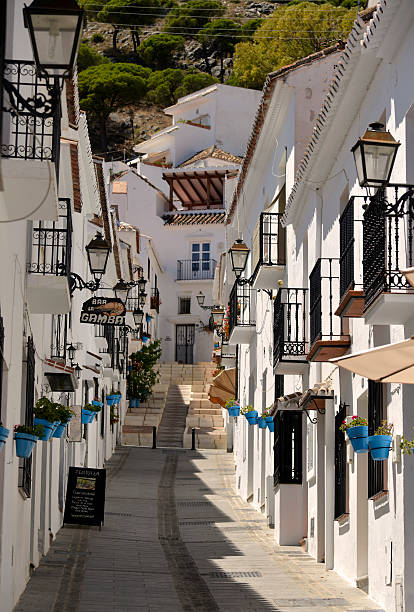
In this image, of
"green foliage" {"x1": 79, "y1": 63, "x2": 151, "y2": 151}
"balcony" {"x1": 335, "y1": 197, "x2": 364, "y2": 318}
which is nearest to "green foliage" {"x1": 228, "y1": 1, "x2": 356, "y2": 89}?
"green foliage" {"x1": 79, "y1": 63, "x2": 151, "y2": 151}

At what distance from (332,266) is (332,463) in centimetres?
295

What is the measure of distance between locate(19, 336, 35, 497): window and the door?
45131mm

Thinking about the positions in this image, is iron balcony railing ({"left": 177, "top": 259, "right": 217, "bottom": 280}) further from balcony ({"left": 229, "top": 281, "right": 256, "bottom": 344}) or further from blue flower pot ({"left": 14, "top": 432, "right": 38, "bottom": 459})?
blue flower pot ({"left": 14, "top": 432, "right": 38, "bottom": 459})

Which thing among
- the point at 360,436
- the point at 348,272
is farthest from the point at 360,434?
the point at 348,272

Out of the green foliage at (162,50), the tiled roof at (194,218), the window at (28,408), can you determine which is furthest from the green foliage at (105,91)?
the window at (28,408)

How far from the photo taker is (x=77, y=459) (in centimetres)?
2270

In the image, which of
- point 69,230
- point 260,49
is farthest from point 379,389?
point 260,49

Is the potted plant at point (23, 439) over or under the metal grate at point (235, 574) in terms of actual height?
over

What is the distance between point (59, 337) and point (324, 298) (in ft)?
17.9

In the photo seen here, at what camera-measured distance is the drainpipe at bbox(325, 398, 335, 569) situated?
14438 millimetres

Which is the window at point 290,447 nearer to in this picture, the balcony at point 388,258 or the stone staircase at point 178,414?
the balcony at point 388,258

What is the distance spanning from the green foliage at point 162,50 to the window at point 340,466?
90026mm

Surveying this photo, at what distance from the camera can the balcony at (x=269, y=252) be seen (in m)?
19.7

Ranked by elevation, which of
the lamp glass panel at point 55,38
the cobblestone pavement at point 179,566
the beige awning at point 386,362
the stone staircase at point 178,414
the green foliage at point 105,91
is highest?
the green foliage at point 105,91
